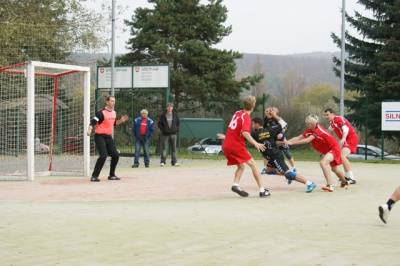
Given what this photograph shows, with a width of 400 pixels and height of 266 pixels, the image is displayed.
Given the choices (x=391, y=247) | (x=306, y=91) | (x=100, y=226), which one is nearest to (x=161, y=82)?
(x=100, y=226)

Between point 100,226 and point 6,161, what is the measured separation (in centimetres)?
1382

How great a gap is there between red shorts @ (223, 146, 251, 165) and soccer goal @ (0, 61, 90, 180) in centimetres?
555

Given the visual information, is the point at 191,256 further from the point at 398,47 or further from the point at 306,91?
the point at 306,91

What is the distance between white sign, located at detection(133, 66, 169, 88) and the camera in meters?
27.1

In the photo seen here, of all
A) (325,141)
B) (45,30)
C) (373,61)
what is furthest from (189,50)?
(325,141)

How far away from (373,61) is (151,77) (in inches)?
687

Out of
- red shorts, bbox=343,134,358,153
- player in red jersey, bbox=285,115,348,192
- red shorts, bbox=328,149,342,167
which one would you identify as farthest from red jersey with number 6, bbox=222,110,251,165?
red shorts, bbox=343,134,358,153

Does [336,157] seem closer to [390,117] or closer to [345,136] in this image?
Answer: [345,136]

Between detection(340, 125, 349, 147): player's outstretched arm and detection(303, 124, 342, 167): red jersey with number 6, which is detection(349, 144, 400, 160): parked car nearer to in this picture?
detection(340, 125, 349, 147): player's outstretched arm

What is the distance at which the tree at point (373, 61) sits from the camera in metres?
37.3

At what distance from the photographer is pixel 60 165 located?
1945cm

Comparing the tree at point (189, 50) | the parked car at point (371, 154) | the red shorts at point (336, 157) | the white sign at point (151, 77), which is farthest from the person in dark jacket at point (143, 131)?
the tree at point (189, 50)

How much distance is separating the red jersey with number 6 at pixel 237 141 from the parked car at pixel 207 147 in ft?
64.8

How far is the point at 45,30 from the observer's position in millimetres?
30562
